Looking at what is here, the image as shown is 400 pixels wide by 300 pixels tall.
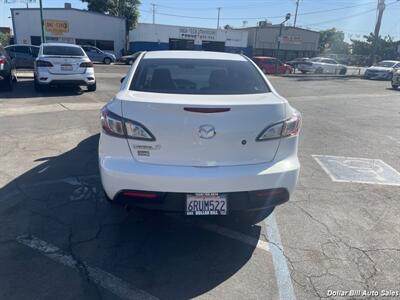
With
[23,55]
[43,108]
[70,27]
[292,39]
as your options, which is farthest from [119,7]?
[43,108]

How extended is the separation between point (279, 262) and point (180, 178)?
118cm

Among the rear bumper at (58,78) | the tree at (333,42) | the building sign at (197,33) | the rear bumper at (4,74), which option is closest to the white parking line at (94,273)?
the rear bumper at (58,78)

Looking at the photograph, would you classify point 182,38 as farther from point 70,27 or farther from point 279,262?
point 279,262

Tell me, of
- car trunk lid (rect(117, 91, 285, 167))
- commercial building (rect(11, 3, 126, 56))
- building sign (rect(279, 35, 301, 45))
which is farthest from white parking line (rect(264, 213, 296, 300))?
building sign (rect(279, 35, 301, 45))

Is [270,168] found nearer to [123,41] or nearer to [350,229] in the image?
[350,229]

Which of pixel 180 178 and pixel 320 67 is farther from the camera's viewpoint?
pixel 320 67

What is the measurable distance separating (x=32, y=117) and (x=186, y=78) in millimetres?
5622

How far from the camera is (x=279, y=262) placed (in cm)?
A: 313

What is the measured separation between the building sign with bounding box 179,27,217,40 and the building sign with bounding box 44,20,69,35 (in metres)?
14.8

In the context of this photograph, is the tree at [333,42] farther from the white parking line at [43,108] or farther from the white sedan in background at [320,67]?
the white parking line at [43,108]

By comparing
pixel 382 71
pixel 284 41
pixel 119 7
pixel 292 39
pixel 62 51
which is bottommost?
pixel 382 71

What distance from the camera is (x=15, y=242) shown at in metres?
3.27

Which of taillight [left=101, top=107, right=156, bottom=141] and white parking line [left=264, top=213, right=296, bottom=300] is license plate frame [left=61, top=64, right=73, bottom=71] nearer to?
taillight [left=101, top=107, right=156, bottom=141]

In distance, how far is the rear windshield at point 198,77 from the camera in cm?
349
